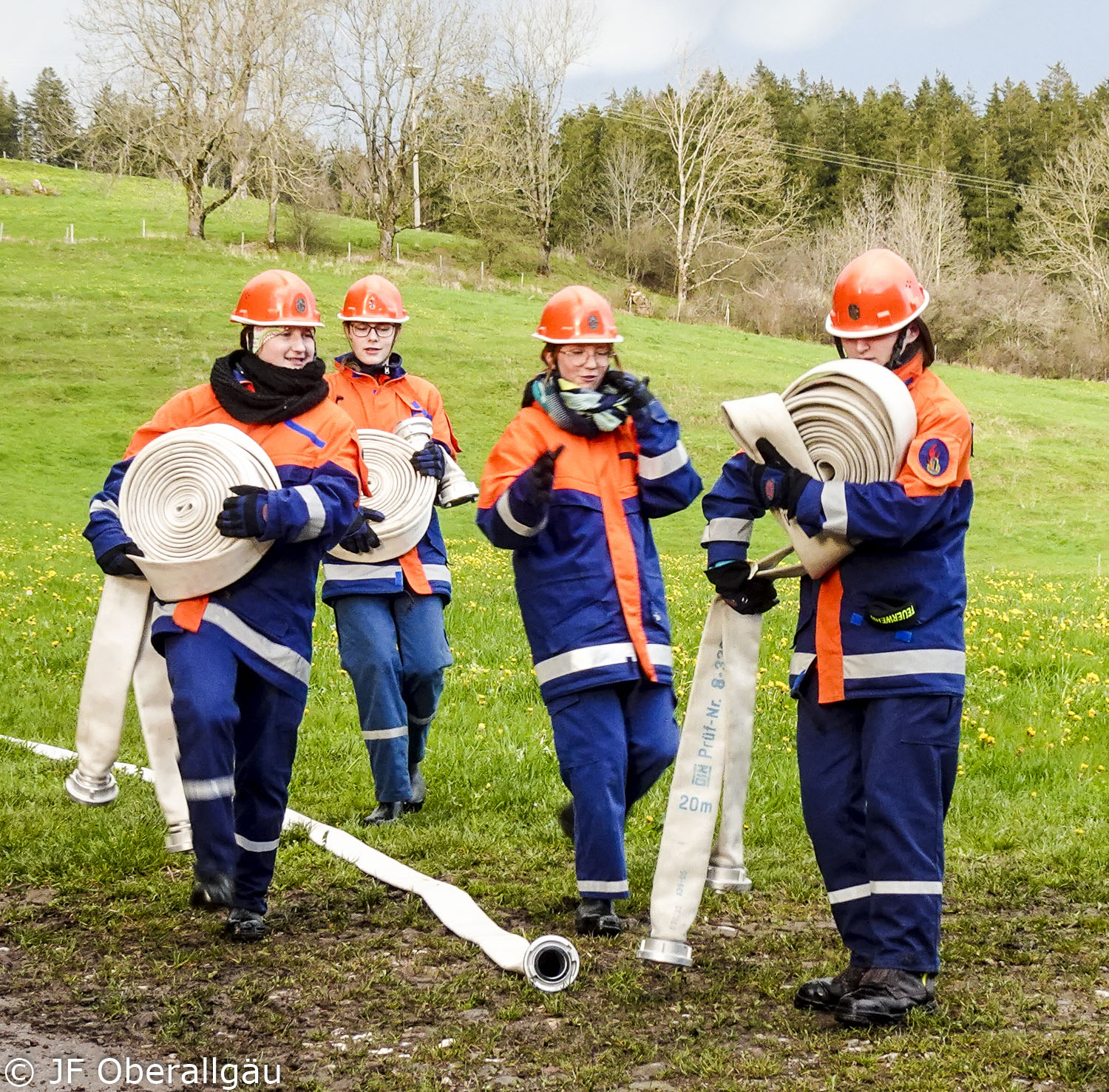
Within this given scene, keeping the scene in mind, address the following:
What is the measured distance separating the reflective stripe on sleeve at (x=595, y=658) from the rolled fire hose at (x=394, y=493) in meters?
1.82

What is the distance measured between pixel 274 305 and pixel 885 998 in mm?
3317

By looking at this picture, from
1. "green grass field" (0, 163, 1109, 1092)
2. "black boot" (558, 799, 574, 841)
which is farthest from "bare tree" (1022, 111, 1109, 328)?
"black boot" (558, 799, 574, 841)

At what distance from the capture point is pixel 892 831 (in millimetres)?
4332

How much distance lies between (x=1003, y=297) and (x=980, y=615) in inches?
2235

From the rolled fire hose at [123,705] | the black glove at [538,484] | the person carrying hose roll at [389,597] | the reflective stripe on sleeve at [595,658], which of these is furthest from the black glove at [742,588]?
the rolled fire hose at [123,705]

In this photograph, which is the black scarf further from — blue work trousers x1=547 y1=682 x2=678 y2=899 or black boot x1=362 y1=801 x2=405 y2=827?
black boot x1=362 y1=801 x2=405 y2=827

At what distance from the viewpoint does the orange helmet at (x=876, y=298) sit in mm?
4531

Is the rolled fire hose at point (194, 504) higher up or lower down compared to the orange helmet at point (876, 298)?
lower down

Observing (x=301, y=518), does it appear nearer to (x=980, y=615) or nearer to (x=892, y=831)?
(x=892, y=831)

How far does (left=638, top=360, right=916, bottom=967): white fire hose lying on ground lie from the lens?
441cm

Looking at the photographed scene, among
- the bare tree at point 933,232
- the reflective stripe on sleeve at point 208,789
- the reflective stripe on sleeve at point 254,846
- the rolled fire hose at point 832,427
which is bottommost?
the reflective stripe on sleeve at point 254,846

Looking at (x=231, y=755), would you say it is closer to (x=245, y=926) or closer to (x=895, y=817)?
(x=245, y=926)

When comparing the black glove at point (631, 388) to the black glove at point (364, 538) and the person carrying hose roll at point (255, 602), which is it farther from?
the black glove at point (364, 538)

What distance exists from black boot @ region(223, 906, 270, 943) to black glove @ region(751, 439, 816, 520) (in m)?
2.43
